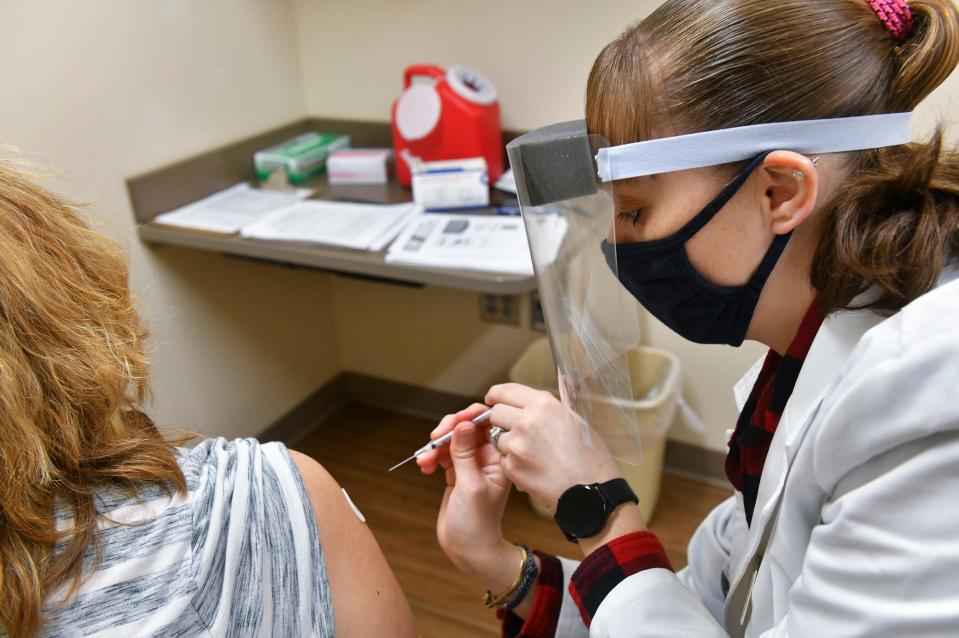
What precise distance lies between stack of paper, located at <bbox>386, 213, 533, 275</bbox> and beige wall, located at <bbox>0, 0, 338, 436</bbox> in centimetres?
70

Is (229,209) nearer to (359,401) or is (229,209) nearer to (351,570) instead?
(359,401)

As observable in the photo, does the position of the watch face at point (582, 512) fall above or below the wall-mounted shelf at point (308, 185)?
below

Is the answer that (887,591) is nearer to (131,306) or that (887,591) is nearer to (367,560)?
(367,560)

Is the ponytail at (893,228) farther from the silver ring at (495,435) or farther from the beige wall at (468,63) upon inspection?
the beige wall at (468,63)

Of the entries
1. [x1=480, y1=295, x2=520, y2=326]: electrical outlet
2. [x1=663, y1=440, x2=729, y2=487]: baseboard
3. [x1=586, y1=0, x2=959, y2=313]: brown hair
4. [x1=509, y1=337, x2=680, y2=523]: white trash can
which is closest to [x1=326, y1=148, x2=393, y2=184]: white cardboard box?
[x1=480, y1=295, x2=520, y2=326]: electrical outlet

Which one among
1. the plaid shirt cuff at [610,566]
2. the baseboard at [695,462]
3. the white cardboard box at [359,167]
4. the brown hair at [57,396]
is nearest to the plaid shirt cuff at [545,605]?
the plaid shirt cuff at [610,566]

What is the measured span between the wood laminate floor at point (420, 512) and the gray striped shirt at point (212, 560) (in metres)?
1.14

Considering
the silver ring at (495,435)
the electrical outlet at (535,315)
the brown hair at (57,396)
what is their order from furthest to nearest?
the electrical outlet at (535,315), the silver ring at (495,435), the brown hair at (57,396)

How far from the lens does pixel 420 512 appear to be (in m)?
2.28

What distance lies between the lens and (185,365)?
7.27 ft

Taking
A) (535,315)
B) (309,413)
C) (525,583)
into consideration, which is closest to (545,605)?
(525,583)

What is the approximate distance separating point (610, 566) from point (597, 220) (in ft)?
1.35

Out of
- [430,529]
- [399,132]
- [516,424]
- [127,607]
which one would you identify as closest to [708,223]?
[516,424]

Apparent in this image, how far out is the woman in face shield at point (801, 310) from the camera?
608mm
